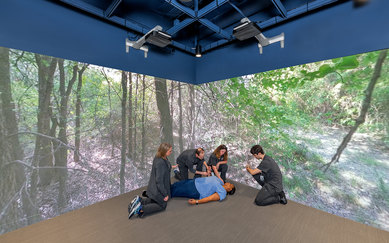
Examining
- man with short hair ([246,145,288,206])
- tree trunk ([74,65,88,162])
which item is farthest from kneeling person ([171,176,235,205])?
A: tree trunk ([74,65,88,162])

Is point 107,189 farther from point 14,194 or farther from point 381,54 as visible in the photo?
point 381,54

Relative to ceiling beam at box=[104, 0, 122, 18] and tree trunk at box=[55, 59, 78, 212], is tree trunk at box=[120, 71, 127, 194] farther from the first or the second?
ceiling beam at box=[104, 0, 122, 18]

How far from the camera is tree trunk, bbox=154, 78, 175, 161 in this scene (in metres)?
3.64

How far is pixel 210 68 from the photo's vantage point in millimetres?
3975

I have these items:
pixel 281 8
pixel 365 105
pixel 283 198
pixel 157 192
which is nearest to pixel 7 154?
pixel 157 192

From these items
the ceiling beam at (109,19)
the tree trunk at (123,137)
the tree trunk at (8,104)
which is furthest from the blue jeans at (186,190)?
the ceiling beam at (109,19)

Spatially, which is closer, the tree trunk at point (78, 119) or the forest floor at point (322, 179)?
the forest floor at point (322, 179)

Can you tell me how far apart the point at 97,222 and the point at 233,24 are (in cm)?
400

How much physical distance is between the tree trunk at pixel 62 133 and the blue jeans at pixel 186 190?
5.71 feet

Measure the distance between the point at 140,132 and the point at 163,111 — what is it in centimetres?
79

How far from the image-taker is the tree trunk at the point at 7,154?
1967 mm

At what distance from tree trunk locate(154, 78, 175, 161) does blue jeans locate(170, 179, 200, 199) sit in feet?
4.21

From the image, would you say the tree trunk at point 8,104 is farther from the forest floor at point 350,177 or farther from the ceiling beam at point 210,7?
the forest floor at point 350,177

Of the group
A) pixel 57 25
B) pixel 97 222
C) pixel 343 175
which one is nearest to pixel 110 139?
pixel 97 222
